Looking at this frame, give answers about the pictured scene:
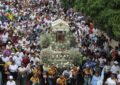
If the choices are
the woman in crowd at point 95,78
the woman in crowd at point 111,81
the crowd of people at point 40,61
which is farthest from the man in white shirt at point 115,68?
the woman in crowd at point 111,81

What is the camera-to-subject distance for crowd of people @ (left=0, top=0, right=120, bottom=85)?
28.0m

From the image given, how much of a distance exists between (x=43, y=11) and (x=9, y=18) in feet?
26.0

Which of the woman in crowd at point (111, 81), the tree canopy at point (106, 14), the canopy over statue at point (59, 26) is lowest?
the woman in crowd at point (111, 81)

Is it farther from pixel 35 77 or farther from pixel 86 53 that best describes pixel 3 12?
pixel 35 77

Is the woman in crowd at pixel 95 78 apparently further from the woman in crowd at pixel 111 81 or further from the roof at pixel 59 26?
the roof at pixel 59 26

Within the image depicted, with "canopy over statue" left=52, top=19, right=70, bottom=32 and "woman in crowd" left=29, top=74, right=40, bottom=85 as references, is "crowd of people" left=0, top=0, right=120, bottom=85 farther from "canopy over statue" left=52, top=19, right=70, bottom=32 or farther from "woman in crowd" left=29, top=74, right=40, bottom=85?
"canopy over statue" left=52, top=19, right=70, bottom=32

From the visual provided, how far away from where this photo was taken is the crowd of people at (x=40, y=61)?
2805cm

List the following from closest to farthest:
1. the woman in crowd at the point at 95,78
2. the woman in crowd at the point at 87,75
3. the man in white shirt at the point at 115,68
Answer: the woman in crowd at the point at 95,78, the woman in crowd at the point at 87,75, the man in white shirt at the point at 115,68

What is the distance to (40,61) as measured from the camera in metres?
30.5

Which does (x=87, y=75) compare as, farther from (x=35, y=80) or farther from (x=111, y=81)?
(x=35, y=80)

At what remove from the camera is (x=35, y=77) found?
90.0 feet

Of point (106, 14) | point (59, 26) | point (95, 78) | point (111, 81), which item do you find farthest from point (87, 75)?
point (59, 26)

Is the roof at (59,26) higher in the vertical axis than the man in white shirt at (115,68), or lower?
higher

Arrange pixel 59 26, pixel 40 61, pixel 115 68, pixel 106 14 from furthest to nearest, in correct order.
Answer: pixel 59 26 → pixel 40 61 → pixel 115 68 → pixel 106 14
